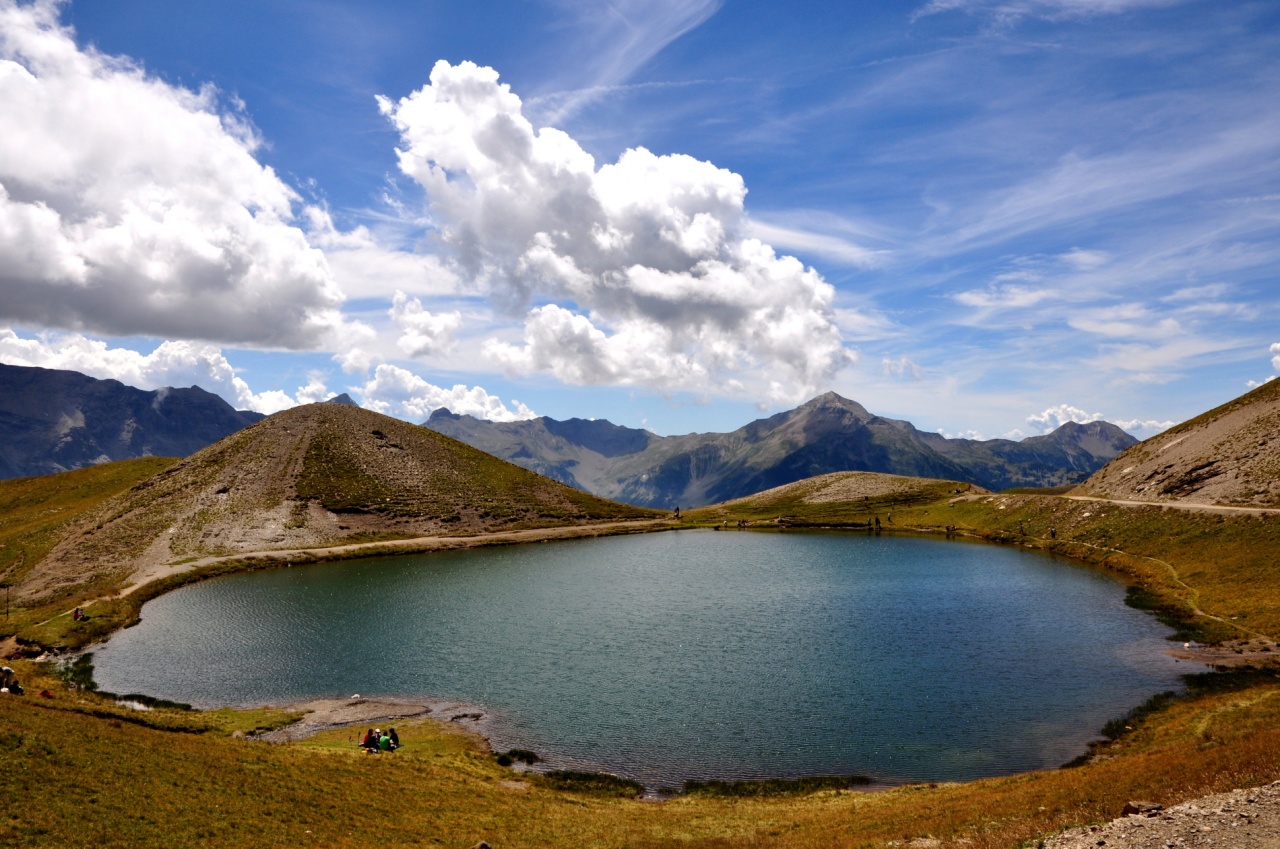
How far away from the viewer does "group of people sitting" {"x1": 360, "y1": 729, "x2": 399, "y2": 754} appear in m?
48.1

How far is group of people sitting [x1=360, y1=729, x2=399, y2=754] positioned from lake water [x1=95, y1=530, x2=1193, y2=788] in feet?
27.7

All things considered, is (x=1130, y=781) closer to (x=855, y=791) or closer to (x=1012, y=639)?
(x=855, y=791)

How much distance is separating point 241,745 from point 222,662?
126 ft

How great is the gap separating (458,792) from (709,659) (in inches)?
1413

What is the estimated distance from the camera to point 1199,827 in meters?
23.5

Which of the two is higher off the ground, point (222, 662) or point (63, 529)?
point (63, 529)

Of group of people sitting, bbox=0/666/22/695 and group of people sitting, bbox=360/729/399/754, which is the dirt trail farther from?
group of people sitting, bbox=0/666/22/695

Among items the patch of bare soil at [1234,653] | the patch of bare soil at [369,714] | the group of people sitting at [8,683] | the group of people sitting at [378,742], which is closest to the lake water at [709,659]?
the patch of bare soil at [369,714]

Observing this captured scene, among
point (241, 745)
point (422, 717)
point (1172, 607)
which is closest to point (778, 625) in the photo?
point (422, 717)

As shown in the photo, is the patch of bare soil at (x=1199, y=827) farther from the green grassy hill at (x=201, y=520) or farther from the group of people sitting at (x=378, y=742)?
the green grassy hill at (x=201, y=520)

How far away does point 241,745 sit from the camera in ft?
138

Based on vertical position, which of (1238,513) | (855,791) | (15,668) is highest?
(1238,513)

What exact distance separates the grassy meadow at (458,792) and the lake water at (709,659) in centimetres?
506

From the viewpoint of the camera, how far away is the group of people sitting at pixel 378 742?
4806 cm
